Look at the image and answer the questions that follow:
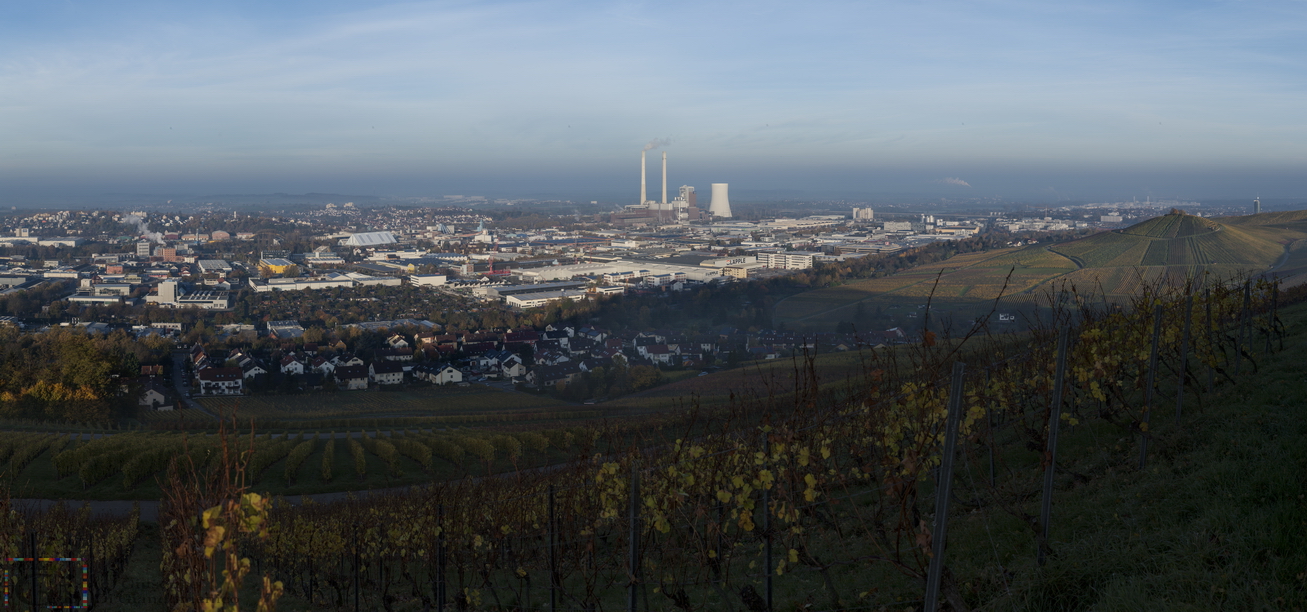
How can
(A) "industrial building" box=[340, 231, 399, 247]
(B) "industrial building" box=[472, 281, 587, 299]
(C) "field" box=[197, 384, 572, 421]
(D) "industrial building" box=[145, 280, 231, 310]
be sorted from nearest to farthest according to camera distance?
(C) "field" box=[197, 384, 572, 421] → (D) "industrial building" box=[145, 280, 231, 310] → (B) "industrial building" box=[472, 281, 587, 299] → (A) "industrial building" box=[340, 231, 399, 247]

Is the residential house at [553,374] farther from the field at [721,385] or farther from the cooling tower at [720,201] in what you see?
the cooling tower at [720,201]

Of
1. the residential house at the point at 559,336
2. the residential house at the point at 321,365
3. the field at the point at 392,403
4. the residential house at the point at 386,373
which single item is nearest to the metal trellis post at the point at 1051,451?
the field at the point at 392,403

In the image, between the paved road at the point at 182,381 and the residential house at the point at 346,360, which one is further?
the residential house at the point at 346,360

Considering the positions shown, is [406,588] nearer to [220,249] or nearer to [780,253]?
[780,253]

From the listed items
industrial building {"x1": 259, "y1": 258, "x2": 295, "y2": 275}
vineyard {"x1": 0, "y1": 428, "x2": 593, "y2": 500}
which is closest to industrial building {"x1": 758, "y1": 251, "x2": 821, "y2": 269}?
industrial building {"x1": 259, "y1": 258, "x2": 295, "y2": 275}

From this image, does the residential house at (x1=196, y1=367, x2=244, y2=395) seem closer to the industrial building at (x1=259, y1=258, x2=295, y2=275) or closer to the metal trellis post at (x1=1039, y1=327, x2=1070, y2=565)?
the metal trellis post at (x1=1039, y1=327, x2=1070, y2=565)

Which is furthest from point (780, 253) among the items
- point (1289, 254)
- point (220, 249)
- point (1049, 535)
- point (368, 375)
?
point (1049, 535)

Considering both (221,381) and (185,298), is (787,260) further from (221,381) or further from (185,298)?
(221,381)
